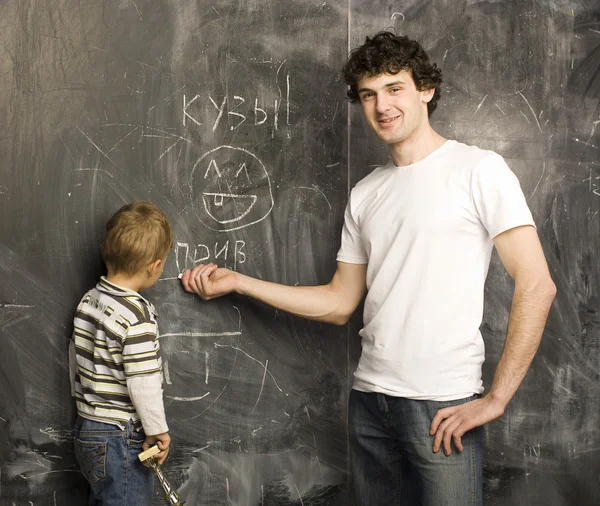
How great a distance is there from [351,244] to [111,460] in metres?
0.86

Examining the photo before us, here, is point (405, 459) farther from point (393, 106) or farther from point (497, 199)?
point (393, 106)

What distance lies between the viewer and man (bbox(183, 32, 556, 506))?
5.69ft

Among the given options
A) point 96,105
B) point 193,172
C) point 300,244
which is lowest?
point 300,244

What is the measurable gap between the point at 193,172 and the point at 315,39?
1.86 ft

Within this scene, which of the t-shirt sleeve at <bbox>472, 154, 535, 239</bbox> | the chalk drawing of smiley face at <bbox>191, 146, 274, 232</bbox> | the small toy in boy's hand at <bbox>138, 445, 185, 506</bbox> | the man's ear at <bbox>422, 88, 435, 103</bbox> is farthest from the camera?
the chalk drawing of smiley face at <bbox>191, 146, 274, 232</bbox>

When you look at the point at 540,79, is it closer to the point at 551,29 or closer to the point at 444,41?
the point at 551,29

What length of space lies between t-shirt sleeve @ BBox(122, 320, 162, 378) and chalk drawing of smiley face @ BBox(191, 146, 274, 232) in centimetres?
45

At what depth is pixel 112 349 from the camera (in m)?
1.82

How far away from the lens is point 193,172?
2133mm

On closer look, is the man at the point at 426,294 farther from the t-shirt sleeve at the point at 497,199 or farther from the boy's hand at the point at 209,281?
the boy's hand at the point at 209,281

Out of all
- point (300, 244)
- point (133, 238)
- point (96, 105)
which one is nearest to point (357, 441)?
point (300, 244)

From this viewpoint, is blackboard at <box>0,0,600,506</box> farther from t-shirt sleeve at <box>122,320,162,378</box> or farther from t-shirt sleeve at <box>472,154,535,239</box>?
t-shirt sleeve at <box>472,154,535,239</box>

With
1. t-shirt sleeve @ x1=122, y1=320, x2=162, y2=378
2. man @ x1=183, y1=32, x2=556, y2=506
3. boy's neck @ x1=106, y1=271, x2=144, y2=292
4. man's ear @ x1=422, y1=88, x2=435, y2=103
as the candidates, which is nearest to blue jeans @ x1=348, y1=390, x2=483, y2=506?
man @ x1=183, y1=32, x2=556, y2=506

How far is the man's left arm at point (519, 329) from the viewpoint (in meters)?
1.72
